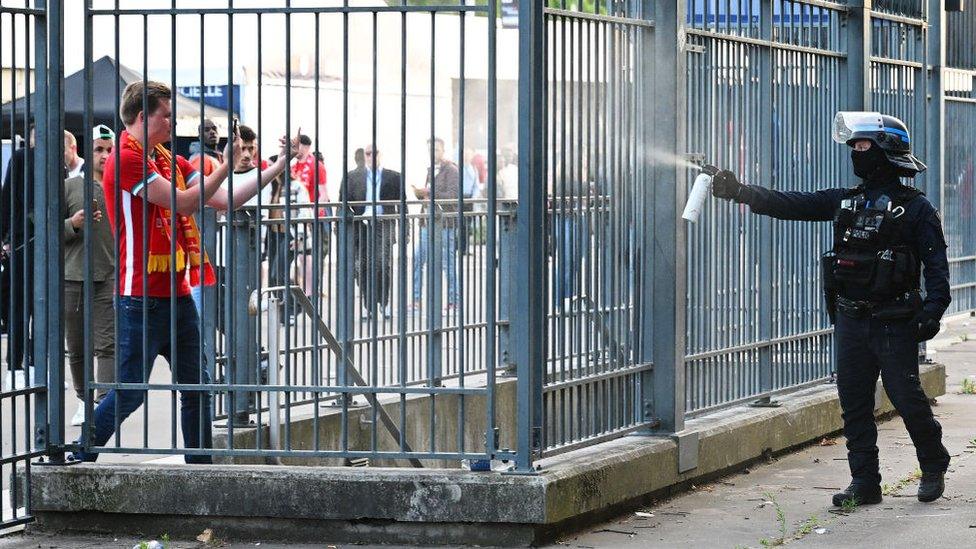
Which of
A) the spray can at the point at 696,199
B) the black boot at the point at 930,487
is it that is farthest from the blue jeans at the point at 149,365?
the black boot at the point at 930,487

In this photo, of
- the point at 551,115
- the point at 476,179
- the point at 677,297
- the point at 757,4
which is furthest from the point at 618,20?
the point at 476,179

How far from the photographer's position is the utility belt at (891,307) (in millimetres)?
7438

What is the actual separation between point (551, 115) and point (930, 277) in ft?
6.14

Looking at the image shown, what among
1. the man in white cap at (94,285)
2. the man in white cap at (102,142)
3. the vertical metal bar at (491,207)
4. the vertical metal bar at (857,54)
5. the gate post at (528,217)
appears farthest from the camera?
the vertical metal bar at (857,54)

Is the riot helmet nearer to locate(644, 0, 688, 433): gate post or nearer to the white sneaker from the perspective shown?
locate(644, 0, 688, 433): gate post

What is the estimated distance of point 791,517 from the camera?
23.9 ft

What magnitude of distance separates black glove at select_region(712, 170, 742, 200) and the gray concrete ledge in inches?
50.2

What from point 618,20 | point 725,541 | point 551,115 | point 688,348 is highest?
point 618,20

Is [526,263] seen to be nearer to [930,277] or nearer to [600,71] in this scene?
[600,71]

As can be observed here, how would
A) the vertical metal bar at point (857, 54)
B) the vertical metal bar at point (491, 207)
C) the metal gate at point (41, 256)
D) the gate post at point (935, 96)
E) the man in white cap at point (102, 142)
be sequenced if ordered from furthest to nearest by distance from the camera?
the gate post at point (935, 96), the vertical metal bar at point (857, 54), the man in white cap at point (102, 142), the metal gate at point (41, 256), the vertical metal bar at point (491, 207)

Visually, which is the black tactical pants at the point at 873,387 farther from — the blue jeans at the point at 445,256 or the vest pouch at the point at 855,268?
the blue jeans at the point at 445,256

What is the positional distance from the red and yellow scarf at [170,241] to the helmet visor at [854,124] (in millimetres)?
2890

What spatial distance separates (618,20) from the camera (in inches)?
291

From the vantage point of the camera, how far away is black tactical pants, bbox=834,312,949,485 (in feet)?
24.6
